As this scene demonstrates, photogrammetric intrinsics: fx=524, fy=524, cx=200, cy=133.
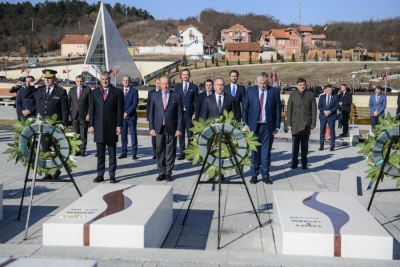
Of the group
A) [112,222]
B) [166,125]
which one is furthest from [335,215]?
[166,125]

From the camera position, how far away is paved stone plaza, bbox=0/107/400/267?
14.4ft

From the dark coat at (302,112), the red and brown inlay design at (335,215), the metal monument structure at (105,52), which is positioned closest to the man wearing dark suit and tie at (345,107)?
the dark coat at (302,112)

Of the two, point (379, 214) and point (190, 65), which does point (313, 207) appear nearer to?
point (379, 214)

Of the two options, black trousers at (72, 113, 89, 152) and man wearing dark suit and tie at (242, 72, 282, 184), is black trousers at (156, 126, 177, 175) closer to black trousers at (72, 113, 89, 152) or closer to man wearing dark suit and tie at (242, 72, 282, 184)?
man wearing dark suit and tie at (242, 72, 282, 184)

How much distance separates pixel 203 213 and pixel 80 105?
554 centimetres

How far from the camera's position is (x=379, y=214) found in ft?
21.8

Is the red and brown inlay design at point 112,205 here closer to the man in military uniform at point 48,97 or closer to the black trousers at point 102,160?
the black trousers at point 102,160

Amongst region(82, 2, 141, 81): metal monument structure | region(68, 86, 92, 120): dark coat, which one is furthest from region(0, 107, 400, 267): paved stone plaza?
region(82, 2, 141, 81): metal monument structure

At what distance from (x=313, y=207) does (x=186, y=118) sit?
615 cm

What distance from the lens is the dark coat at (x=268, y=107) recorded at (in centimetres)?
872

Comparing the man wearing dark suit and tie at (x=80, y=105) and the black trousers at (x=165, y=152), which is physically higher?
the man wearing dark suit and tie at (x=80, y=105)

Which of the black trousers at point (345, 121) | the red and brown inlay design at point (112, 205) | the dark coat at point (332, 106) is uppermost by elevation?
the dark coat at point (332, 106)

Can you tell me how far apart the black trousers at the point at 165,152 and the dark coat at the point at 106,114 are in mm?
787

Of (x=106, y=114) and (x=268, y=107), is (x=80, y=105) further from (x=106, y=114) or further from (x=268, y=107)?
(x=268, y=107)
